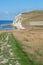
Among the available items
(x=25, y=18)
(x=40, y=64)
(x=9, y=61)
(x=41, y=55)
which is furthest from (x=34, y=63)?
(x=25, y=18)

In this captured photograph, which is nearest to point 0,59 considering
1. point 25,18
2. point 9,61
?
point 9,61

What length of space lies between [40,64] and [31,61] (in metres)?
0.70

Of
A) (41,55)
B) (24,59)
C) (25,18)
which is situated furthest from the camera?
(25,18)

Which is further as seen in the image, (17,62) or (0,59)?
(0,59)

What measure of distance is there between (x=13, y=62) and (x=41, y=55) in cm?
343

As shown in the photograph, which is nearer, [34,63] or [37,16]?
[34,63]

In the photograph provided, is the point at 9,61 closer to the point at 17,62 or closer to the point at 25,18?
the point at 17,62

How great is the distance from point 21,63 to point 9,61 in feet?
3.87

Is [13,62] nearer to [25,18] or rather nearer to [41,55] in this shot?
[41,55]

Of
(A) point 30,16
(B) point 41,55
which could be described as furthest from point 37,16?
(B) point 41,55

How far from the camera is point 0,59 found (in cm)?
1766

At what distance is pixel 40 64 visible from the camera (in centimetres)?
1589

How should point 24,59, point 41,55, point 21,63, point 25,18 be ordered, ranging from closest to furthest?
point 21,63, point 24,59, point 41,55, point 25,18

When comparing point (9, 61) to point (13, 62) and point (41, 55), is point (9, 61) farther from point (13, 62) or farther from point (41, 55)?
point (41, 55)
